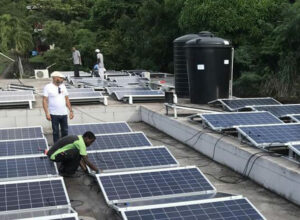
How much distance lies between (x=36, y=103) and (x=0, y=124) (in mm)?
2255

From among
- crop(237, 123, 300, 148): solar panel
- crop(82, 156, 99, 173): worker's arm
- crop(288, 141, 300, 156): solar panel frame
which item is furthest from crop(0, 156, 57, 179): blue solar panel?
crop(288, 141, 300, 156): solar panel frame

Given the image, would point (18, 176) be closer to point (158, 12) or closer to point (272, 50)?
point (272, 50)

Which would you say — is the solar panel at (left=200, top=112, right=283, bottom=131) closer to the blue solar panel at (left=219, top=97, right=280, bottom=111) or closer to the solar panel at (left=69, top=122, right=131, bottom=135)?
the blue solar panel at (left=219, top=97, right=280, bottom=111)

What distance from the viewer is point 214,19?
24.5 m

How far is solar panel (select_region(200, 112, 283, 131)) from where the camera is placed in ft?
34.3

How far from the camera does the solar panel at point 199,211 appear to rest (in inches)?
220

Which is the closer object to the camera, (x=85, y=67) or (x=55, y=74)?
(x=55, y=74)

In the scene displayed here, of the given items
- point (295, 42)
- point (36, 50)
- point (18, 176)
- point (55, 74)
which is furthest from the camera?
point (36, 50)

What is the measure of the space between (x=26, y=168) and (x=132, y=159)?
201 cm

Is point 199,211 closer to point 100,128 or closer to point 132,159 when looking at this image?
point 132,159

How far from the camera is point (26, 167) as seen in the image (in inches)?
311

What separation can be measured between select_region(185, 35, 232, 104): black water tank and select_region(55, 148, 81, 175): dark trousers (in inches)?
293

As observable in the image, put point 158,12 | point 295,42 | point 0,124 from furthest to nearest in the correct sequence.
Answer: point 158,12
point 295,42
point 0,124

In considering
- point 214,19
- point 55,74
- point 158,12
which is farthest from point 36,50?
→ point 55,74
